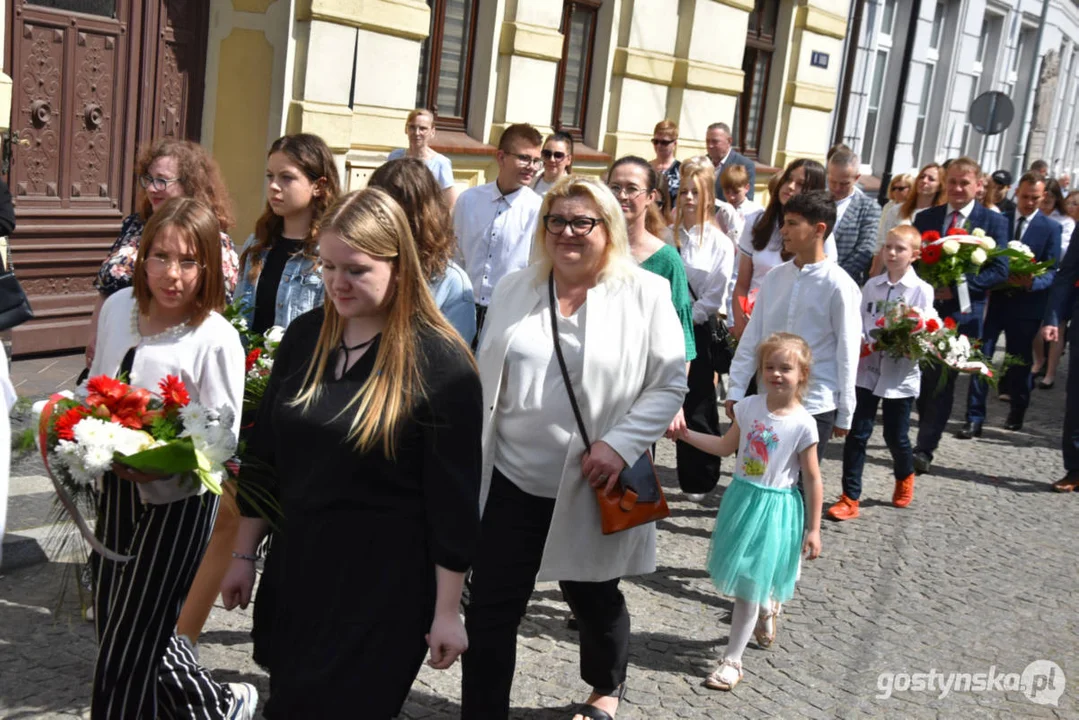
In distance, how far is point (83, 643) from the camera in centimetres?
Answer: 477

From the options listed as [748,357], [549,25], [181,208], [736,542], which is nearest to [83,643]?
[181,208]

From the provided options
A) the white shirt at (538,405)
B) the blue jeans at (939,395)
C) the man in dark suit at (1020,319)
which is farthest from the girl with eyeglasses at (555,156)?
the white shirt at (538,405)

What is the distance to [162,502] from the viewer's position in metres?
3.66

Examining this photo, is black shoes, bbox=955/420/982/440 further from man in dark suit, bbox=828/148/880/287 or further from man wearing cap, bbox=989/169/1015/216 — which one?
man wearing cap, bbox=989/169/1015/216

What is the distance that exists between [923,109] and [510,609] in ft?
73.3

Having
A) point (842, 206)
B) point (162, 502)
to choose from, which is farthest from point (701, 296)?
point (162, 502)

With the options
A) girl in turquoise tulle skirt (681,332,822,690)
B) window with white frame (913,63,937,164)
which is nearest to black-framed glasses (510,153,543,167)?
girl in turquoise tulle skirt (681,332,822,690)

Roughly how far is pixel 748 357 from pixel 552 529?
7.52 ft

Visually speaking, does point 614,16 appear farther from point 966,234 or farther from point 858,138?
point 858,138

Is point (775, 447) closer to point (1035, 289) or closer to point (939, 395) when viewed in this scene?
point (939, 395)

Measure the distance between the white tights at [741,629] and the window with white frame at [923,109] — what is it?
20702 millimetres

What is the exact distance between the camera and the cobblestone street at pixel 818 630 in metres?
4.73

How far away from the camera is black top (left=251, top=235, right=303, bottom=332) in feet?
16.3

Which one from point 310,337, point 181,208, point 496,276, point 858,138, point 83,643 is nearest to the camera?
point 310,337
